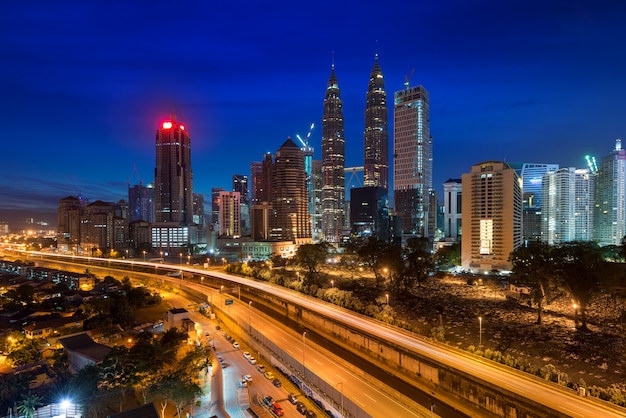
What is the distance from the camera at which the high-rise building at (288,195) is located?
108 m

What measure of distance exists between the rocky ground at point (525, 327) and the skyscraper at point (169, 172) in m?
101

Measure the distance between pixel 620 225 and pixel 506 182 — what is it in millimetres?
48892

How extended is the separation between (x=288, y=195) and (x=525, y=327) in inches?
3353

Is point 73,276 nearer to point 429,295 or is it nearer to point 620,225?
point 429,295

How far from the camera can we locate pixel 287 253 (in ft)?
316

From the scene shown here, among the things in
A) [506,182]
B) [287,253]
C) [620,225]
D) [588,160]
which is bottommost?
[287,253]

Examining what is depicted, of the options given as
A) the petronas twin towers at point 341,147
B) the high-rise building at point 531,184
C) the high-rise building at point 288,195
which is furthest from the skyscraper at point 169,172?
the high-rise building at point 531,184

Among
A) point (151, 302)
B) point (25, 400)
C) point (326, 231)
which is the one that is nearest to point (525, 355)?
point (25, 400)

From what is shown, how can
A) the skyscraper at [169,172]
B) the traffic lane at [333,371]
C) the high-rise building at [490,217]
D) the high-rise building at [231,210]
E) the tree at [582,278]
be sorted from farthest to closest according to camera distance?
the high-rise building at [231,210]
the skyscraper at [169,172]
the high-rise building at [490,217]
the tree at [582,278]
the traffic lane at [333,371]

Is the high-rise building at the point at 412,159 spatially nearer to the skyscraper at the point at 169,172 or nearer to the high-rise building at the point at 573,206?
the high-rise building at the point at 573,206

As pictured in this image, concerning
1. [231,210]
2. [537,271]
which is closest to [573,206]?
[537,271]

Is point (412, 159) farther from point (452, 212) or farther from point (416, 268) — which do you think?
point (416, 268)

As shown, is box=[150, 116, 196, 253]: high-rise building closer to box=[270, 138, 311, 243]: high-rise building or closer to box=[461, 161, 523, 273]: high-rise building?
box=[270, 138, 311, 243]: high-rise building

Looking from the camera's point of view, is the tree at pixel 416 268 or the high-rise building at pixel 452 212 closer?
the tree at pixel 416 268
